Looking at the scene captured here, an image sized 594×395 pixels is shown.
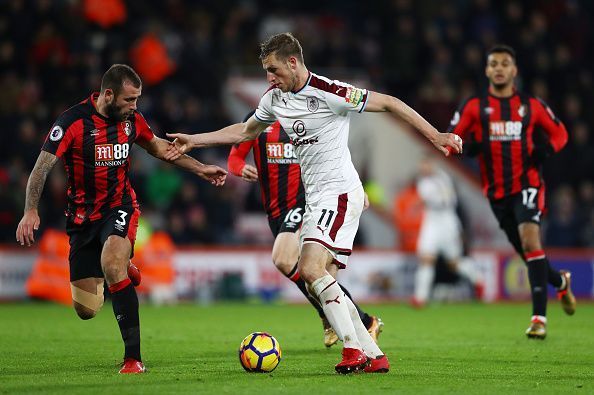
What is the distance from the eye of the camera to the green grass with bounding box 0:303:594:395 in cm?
697

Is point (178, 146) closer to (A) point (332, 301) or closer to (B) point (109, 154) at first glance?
(B) point (109, 154)

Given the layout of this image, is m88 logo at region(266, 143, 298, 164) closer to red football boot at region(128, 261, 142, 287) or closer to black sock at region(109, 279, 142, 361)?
red football boot at region(128, 261, 142, 287)

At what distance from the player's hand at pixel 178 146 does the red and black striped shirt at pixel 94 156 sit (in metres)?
0.22

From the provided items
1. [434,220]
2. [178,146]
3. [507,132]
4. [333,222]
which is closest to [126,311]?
[178,146]

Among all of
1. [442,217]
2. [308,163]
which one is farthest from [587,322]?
[308,163]

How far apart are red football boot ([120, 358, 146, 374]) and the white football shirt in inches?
64.1

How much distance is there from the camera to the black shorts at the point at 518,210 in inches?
427

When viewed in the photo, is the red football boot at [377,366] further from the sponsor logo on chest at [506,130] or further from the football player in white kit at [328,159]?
the sponsor logo on chest at [506,130]

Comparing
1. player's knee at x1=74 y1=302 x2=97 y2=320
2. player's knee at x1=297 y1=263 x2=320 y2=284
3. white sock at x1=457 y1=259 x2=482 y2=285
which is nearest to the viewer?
player's knee at x1=297 y1=263 x2=320 y2=284

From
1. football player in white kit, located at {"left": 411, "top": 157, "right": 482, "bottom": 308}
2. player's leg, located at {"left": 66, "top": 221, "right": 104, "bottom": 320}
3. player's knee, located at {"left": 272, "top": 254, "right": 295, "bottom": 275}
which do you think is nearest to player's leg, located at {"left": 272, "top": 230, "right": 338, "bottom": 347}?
player's knee, located at {"left": 272, "top": 254, "right": 295, "bottom": 275}

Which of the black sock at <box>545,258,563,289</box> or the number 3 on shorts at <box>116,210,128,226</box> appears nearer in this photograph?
the number 3 on shorts at <box>116,210,128,226</box>

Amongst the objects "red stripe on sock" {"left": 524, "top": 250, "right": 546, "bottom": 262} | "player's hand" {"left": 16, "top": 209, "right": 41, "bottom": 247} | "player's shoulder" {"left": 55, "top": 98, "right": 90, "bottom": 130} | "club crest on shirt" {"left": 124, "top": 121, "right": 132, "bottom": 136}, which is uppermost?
"player's shoulder" {"left": 55, "top": 98, "right": 90, "bottom": 130}

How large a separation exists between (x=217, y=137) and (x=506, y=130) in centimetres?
399

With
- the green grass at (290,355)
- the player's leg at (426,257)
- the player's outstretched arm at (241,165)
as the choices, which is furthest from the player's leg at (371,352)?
the player's leg at (426,257)
